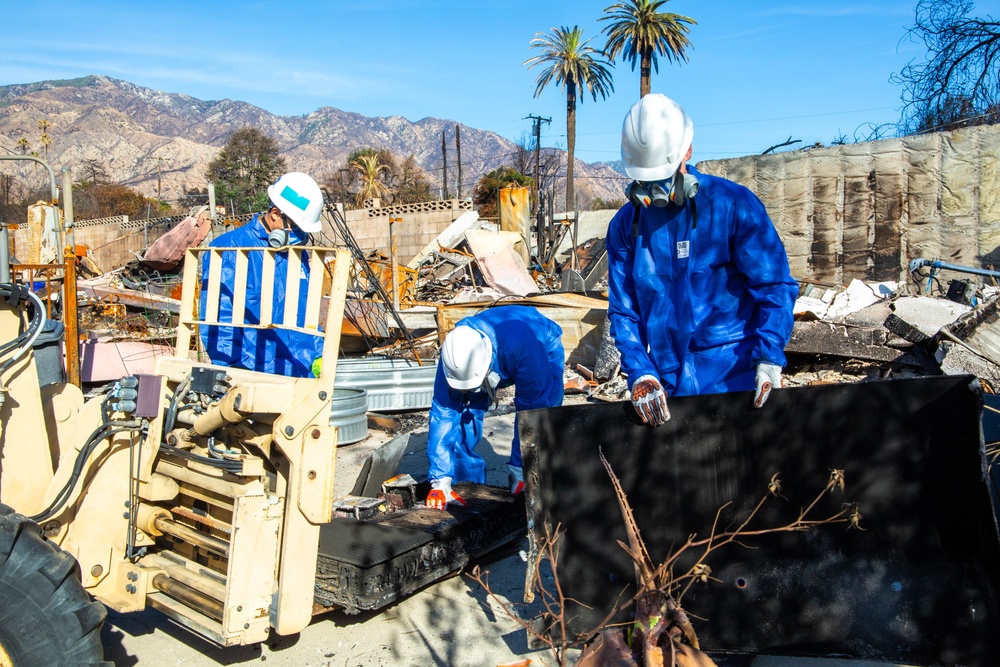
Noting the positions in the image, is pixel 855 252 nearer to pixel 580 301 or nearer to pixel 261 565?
pixel 580 301

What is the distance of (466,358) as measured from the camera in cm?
391

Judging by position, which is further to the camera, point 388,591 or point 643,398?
point 388,591

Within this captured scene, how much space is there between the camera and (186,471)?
2836mm

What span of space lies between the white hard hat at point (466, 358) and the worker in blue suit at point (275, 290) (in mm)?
671

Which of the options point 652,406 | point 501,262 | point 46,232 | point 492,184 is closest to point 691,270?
point 652,406

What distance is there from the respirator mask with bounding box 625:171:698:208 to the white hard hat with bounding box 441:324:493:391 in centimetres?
130

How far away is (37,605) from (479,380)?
2147 millimetres

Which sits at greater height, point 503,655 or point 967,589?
point 967,589

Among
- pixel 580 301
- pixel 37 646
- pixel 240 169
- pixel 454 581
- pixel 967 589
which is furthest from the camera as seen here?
pixel 240 169

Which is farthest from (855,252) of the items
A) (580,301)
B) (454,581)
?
(454,581)

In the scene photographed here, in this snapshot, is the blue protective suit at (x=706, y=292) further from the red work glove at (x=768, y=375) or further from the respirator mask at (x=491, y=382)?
the respirator mask at (x=491, y=382)

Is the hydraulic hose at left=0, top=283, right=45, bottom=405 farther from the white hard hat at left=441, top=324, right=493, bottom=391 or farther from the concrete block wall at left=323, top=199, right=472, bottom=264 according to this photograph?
the concrete block wall at left=323, top=199, right=472, bottom=264

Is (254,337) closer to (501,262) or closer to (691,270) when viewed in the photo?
(691,270)

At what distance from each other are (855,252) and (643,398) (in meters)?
9.01
